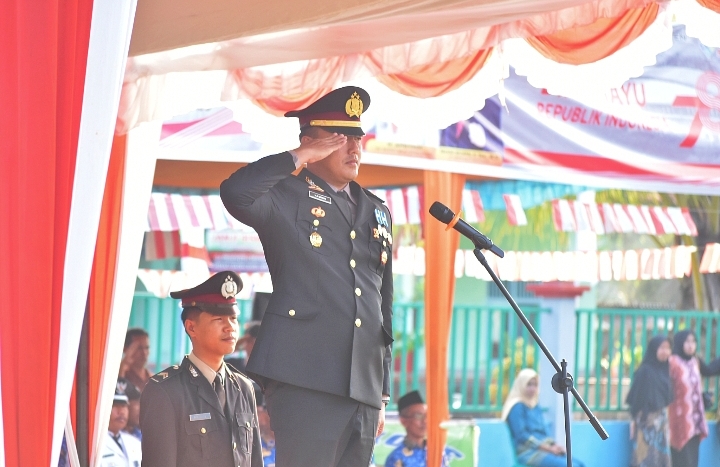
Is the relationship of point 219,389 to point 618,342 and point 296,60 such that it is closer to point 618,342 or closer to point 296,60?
point 296,60

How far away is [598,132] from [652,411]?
340 cm

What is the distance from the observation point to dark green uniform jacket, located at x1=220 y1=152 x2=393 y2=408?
109 inches

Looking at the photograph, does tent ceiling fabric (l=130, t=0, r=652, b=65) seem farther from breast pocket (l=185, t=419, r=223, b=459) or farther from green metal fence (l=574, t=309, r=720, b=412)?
green metal fence (l=574, t=309, r=720, b=412)

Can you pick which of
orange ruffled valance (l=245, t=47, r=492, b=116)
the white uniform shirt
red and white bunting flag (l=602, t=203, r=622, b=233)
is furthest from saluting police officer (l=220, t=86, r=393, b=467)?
red and white bunting flag (l=602, t=203, r=622, b=233)

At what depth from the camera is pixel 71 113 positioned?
253cm

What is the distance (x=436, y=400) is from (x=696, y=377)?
356cm

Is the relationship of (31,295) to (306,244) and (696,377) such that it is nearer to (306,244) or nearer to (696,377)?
(306,244)

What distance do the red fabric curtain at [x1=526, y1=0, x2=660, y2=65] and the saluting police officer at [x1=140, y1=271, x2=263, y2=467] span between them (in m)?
1.62

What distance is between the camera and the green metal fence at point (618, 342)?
31.1 ft

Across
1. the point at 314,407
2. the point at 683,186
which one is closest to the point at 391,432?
the point at 683,186

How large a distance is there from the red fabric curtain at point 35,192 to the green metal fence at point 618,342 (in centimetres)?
737

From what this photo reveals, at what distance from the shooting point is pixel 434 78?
4832mm

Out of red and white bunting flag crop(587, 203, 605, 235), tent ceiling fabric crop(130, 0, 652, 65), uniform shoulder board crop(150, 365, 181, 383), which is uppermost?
tent ceiling fabric crop(130, 0, 652, 65)

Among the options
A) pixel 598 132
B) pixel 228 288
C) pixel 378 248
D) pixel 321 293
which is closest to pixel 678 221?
pixel 598 132
